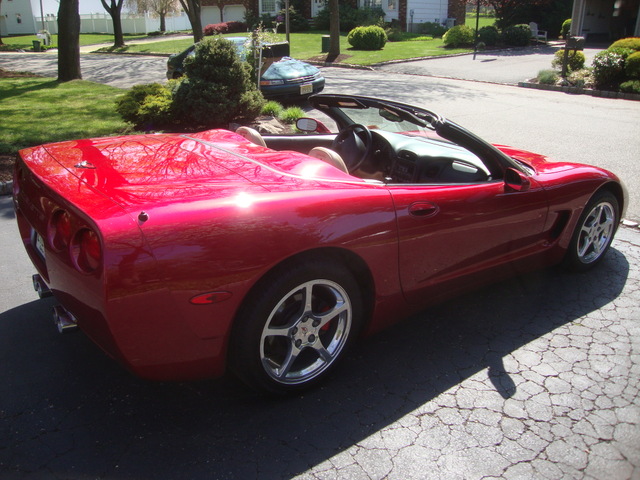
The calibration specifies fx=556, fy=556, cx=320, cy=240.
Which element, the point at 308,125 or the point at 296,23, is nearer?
the point at 308,125

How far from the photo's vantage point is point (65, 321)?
2535mm

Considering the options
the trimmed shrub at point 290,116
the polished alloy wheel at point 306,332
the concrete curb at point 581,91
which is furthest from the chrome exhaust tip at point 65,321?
the concrete curb at point 581,91

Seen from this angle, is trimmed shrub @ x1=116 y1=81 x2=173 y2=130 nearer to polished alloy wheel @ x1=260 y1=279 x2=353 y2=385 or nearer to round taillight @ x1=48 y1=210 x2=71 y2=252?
round taillight @ x1=48 y1=210 x2=71 y2=252

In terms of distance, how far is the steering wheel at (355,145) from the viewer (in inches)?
143

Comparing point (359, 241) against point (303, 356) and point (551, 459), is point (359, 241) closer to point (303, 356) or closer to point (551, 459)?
point (303, 356)

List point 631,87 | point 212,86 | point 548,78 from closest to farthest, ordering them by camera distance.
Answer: point 212,86
point 631,87
point 548,78

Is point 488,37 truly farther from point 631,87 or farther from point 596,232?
point 596,232

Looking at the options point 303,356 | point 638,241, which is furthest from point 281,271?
point 638,241

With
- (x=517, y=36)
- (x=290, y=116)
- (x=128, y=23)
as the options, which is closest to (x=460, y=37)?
(x=517, y=36)

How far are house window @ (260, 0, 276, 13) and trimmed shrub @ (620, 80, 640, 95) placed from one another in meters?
31.7

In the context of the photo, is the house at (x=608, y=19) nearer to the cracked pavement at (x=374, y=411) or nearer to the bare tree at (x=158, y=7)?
the cracked pavement at (x=374, y=411)

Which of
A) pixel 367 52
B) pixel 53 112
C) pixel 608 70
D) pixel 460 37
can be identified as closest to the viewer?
pixel 53 112

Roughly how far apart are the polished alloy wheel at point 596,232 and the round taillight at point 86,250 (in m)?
3.27

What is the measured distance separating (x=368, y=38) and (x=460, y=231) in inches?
969
